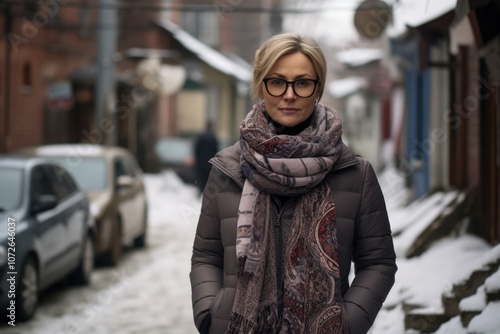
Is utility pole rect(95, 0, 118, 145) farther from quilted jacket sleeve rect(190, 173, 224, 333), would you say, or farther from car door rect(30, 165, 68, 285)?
quilted jacket sleeve rect(190, 173, 224, 333)

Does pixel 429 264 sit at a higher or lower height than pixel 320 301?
lower

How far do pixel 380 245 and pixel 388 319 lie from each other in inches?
161

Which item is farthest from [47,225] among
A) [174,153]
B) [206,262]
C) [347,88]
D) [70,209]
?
[347,88]

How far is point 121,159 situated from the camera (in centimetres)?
1409

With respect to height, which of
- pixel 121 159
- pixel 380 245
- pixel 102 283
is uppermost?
pixel 380 245

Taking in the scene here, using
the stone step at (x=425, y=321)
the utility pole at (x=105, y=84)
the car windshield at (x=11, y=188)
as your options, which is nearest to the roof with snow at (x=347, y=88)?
the utility pole at (x=105, y=84)

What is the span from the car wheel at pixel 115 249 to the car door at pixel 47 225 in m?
2.49

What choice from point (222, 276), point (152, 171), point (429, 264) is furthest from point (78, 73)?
point (222, 276)

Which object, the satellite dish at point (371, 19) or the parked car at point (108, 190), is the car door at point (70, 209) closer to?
the parked car at point (108, 190)

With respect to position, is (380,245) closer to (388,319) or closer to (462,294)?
(462,294)

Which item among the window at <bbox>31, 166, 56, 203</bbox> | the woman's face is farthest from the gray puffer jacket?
the window at <bbox>31, 166, 56, 203</bbox>

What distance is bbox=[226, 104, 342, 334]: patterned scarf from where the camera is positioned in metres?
3.05

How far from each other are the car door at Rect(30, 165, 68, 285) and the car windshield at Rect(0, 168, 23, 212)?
12 centimetres

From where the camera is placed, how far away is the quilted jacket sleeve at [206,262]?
3.19 metres
